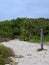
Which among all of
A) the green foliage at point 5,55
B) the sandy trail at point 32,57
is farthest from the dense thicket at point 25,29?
the green foliage at point 5,55

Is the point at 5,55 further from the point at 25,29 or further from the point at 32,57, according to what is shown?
the point at 25,29

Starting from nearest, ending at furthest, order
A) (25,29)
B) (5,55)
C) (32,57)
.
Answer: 1. (5,55)
2. (32,57)
3. (25,29)

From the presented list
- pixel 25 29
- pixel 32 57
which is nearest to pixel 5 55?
pixel 32 57

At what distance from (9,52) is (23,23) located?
1225 centimetres

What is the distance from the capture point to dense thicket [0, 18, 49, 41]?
24.5 m

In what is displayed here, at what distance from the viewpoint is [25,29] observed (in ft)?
85.1

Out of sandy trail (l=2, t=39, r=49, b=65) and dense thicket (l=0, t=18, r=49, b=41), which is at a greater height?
dense thicket (l=0, t=18, r=49, b=41)

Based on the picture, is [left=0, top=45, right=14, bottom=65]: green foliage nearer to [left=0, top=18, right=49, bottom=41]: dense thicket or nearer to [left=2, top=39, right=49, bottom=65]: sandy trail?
[left=2, top=39, right=49, bottom=65]: sandy trail

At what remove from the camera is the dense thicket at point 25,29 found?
24516 millimetres

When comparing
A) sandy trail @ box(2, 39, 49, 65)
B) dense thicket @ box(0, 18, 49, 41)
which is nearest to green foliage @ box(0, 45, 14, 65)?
sandy trail @ box(2, 39, 49, 65)

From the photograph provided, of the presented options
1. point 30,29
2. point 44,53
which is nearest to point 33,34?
point 30,29

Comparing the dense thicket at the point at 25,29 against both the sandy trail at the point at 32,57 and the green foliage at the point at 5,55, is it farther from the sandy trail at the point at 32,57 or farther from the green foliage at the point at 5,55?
the green foliage at the point at 5,55

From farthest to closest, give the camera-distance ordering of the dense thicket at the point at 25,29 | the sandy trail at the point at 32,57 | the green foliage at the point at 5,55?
the dense thicket at the point at 25,29
the sandy trail at the point at 32,57
the green foliage at the point at 5,55

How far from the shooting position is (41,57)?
14.8 metres
